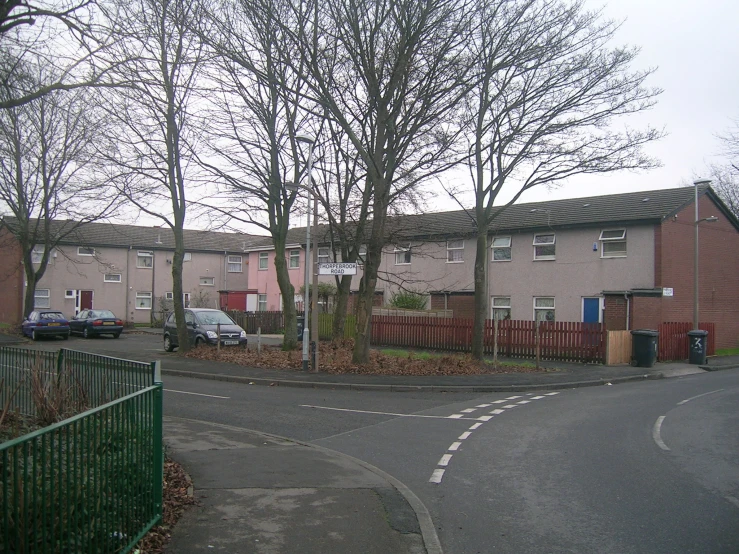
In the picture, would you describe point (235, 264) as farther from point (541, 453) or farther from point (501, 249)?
point (541, 453)

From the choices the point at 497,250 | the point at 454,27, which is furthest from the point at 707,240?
the point at 454,27

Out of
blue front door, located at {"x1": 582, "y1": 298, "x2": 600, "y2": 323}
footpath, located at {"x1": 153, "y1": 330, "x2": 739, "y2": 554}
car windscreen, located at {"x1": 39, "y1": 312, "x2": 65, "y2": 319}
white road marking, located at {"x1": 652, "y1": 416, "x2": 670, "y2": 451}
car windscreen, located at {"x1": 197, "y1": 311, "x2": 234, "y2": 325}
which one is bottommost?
white road marking, located at {"x1": 652, "y1": 416, "x2": 670, "y2": 451}

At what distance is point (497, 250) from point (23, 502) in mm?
30085

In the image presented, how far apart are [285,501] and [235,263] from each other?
160 feet

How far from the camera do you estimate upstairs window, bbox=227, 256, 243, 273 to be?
2103 inches

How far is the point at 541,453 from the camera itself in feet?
29.5

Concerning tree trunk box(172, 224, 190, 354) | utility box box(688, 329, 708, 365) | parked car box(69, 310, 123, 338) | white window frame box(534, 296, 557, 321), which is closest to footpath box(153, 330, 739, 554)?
tree trunk box(172, 224, 190, 354)

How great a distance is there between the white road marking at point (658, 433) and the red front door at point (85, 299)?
42257 mm

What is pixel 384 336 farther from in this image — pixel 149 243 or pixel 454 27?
pixel 149 243

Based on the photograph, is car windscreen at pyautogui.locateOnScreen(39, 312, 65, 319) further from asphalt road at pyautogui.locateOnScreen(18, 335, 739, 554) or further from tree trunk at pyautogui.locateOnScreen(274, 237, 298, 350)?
asphalt road at pyautogui.locateOnScreen(18, 335, 739, 554)

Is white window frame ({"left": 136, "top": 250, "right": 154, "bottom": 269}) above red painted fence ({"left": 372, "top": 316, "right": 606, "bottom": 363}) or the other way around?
above

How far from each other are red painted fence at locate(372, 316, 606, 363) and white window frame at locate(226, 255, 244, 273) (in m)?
26.3

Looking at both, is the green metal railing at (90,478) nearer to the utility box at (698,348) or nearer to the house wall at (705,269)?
the utility box at (698,348)

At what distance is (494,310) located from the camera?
32.2m
